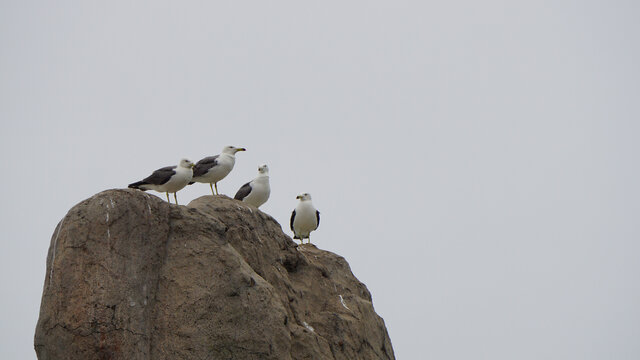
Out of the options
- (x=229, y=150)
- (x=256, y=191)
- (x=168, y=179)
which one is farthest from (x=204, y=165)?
(x=168, y=179)

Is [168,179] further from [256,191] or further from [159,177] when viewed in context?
[256,191]

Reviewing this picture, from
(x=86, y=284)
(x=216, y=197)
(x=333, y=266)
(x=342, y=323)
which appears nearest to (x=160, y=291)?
(x=86, y=284)

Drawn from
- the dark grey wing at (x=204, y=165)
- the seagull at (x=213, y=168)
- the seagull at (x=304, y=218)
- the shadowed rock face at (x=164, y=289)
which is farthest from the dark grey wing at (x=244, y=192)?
the shadowed rock face at (x=164, y=289)

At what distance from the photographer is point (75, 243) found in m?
12.0

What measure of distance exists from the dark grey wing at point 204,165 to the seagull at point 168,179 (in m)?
1.33

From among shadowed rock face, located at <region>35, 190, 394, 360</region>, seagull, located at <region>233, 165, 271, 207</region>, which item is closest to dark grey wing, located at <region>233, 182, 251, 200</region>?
seagull, located at <region>233, 165, 271, 207</region>

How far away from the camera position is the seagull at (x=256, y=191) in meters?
19.6

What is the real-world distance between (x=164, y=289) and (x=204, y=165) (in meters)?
6.51

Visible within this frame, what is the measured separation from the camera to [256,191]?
1962 centimetres

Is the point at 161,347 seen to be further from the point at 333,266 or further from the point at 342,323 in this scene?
the point at 333,266

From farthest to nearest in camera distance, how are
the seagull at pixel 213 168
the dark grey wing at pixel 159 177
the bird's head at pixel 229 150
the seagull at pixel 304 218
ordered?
the seagull at pixel 304 218, the bird's head at pixel 229 150, the seagull at pixel 213 168, the dark grey wing at pixel 159 177

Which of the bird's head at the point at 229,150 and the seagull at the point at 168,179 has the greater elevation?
the bird's head at the point at 229,150

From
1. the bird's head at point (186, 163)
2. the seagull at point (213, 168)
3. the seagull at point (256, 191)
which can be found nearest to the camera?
the bird's head at point (186, 163)

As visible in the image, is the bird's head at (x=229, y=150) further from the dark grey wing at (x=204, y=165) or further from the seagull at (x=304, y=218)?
the seagull at (x=304, y=218)
